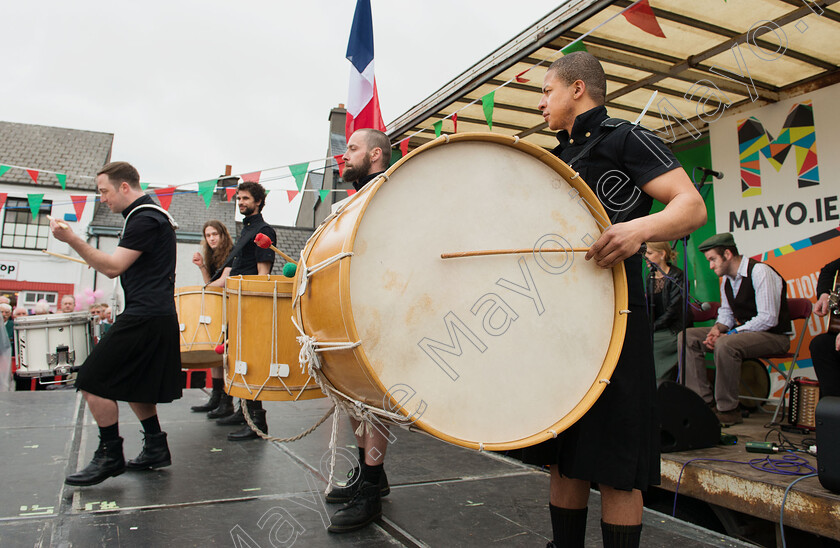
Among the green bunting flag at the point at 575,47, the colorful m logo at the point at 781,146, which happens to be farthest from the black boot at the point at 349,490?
the colorful m logo at the point at 781,146

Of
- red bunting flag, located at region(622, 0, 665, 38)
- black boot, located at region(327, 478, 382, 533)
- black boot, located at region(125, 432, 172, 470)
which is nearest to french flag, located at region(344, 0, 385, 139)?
red bunting flag, located at region(622, 0, 665, 38)

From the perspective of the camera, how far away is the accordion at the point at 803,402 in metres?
3.95

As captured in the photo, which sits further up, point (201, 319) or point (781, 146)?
point (781, 146)

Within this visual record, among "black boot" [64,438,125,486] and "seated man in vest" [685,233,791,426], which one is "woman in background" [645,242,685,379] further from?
"black boot" [64,438,125,486]

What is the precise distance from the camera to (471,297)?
142 centimetres

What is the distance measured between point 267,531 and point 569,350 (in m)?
1.51

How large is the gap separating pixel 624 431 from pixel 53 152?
22.9 meters

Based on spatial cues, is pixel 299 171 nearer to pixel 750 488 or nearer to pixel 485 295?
pixel 750 488

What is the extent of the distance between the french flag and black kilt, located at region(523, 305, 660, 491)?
166 inches

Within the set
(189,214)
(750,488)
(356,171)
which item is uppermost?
(189,214)

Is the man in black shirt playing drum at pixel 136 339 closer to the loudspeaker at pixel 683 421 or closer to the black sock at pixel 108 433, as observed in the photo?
the black sock at pixel 108 433

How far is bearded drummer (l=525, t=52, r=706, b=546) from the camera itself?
4.84 ft

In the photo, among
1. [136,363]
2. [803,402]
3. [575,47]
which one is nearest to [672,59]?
[575,47]

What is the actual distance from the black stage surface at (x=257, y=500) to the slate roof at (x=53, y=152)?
1758cm
